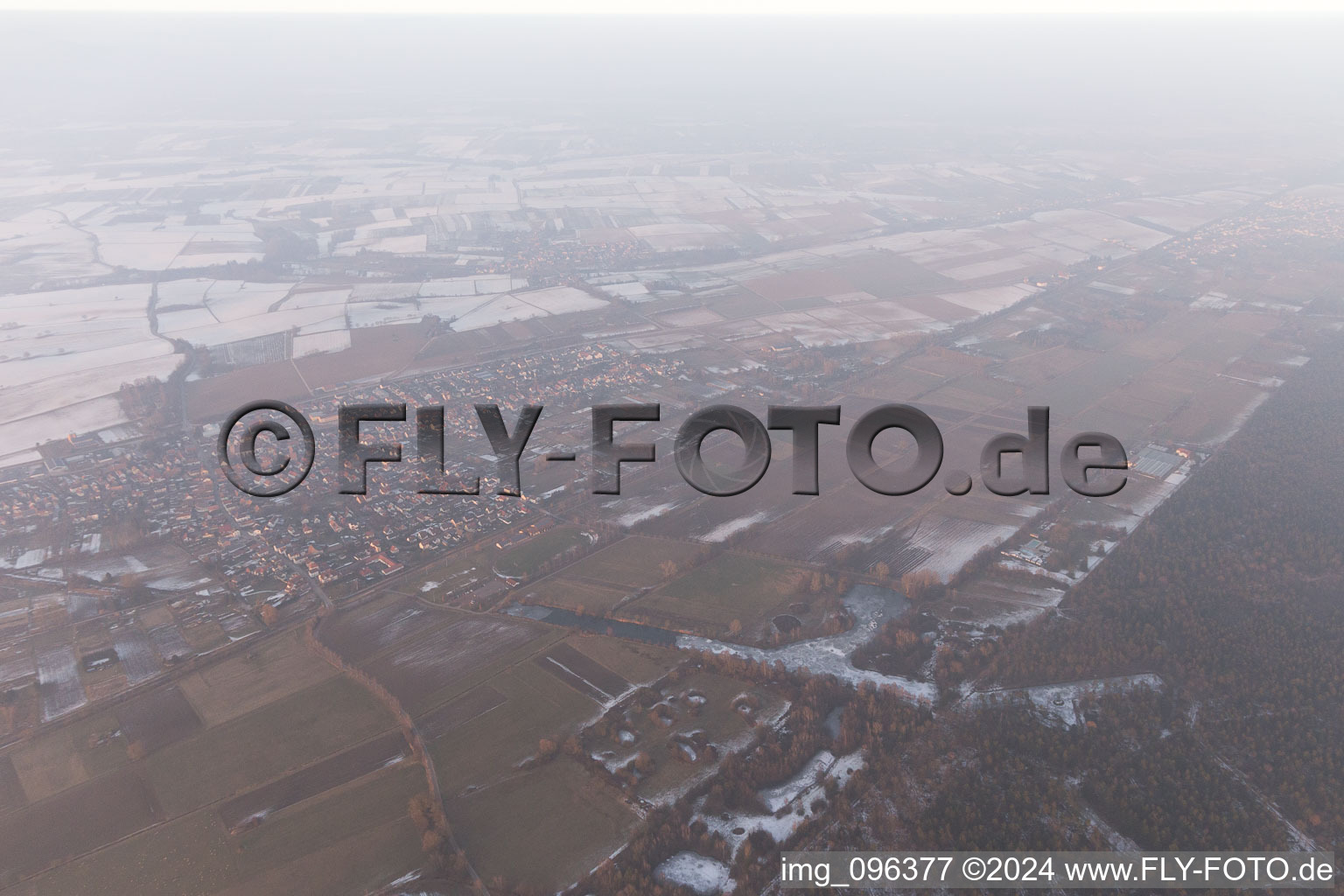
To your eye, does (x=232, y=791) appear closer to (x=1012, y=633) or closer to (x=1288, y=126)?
(x=1012, y=633)

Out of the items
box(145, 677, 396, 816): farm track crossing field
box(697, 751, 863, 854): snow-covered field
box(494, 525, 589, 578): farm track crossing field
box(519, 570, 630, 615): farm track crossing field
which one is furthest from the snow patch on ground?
box(494, 525, 589, 578): farm track crossing field

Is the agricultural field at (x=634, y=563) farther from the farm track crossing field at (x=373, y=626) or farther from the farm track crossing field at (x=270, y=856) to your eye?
the farm track crossing field at (x=270, y=856)

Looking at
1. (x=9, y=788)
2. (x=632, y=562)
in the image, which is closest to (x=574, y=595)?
(x=632, y=562)

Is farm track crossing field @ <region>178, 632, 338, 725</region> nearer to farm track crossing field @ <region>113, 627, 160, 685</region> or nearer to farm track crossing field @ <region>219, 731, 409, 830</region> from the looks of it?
farm track crossing field @ <region>113, 627, 160, 685</region>

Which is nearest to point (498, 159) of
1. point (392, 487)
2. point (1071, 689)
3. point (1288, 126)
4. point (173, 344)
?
point (173, 344)

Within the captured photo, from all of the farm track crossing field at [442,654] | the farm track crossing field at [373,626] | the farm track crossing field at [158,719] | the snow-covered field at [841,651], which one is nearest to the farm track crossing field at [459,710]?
the farm track crossing field at [442,654]

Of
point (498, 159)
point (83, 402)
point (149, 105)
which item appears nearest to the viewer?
point (83, 402)

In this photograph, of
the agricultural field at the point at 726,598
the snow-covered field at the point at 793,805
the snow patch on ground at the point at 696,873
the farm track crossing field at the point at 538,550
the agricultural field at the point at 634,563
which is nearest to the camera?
the snow patch on ground at the point at 696,873
